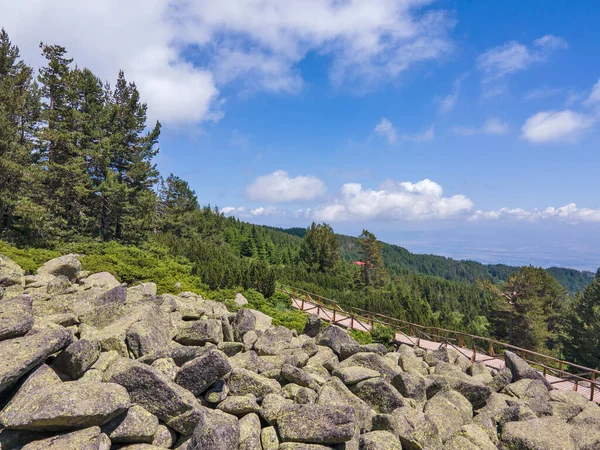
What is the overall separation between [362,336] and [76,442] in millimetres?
13495

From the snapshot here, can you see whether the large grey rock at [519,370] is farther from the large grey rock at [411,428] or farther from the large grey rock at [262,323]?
the large grey rock at [262,323]

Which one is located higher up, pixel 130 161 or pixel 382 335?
pixel 130 161

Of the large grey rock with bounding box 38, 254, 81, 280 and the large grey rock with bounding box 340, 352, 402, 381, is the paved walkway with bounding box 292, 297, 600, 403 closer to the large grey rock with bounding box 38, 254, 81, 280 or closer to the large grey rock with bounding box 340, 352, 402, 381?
the large grey rock with bounding box 340, 352, 402, 381

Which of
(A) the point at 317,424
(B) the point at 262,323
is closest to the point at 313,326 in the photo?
(B) the point at 262,323

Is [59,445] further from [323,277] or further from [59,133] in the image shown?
[323,277]

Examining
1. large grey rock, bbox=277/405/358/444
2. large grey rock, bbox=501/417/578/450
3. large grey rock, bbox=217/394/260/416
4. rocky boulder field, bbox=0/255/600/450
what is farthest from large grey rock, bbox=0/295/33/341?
large grey rock, bbox=501/417/578/450

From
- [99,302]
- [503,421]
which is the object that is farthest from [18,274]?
[503,421]

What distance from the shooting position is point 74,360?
565 cm

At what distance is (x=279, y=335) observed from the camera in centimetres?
1011

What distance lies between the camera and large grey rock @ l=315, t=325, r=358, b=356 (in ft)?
32.7

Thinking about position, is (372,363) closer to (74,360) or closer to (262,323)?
(262,323)

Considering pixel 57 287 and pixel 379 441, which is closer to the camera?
pixel 379 441

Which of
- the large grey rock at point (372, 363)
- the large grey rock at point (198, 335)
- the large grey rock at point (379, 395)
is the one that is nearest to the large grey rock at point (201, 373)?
the large grey rock at point (198, 335)

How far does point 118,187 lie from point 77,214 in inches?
140
